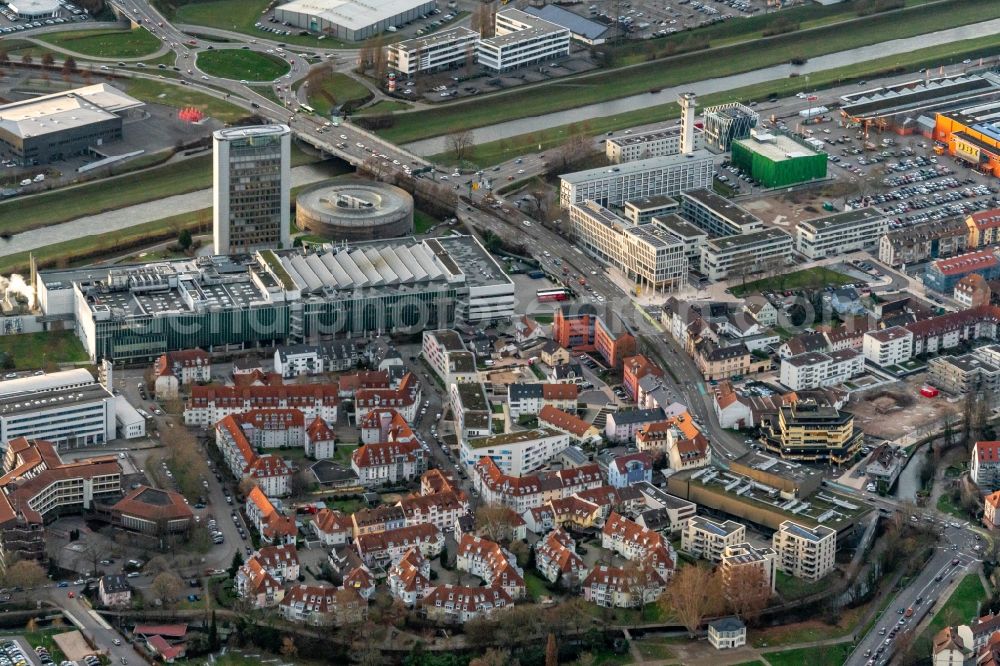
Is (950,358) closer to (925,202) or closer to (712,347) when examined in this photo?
(712,347)

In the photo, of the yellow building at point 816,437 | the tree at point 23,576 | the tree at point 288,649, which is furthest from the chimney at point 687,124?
the tree at point 23,576

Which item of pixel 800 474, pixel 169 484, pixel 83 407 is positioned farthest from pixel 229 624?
pixel 800 474

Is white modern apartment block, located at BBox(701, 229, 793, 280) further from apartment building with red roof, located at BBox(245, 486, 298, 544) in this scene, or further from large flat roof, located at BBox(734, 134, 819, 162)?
apartment building with red roof, located at BBox(245, 486, 298, 544)

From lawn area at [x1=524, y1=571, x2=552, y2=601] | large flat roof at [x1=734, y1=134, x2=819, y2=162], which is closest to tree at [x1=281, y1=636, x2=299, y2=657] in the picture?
lawn area at [x1=524, y1=571, x2=552, y2=601]

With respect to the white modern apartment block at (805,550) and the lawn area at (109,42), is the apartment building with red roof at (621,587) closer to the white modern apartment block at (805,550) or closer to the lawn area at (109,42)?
the white modern apartment block at (805,550)

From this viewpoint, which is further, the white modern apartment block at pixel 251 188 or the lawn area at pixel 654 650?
the white modern apartment block at pixel 251 188
